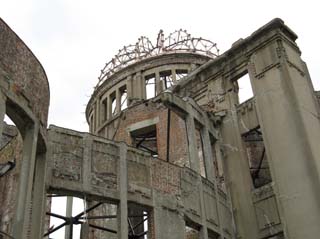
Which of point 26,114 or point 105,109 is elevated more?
point 105,109

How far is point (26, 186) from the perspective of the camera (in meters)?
10.8

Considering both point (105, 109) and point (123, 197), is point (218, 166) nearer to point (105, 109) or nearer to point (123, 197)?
point (123, 197)

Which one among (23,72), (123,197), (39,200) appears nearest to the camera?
(23,72)

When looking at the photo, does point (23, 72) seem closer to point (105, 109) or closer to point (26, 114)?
point (26, 114)

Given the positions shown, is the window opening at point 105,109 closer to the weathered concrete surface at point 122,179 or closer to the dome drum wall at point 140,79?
the dome drum wall at point 140,79

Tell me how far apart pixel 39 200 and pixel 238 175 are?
7880 millimetres

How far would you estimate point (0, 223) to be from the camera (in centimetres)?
1280

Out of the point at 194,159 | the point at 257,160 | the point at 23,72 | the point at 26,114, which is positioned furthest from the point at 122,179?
the point at 257,160

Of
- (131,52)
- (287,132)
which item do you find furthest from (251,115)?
(131,52)

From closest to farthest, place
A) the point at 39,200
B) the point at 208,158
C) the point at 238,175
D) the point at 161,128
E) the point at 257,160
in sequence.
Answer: the point at 39,200 → the point at 208,158 → the point at 238,175 → the point at 257,160 → the point at 161,128

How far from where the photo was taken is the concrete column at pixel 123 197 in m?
12.7

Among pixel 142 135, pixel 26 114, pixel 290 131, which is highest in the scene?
pixel 142 135

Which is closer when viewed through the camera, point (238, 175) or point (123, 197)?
point (123, 197)

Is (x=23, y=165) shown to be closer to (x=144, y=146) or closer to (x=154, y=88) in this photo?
(x=144, y=146)
